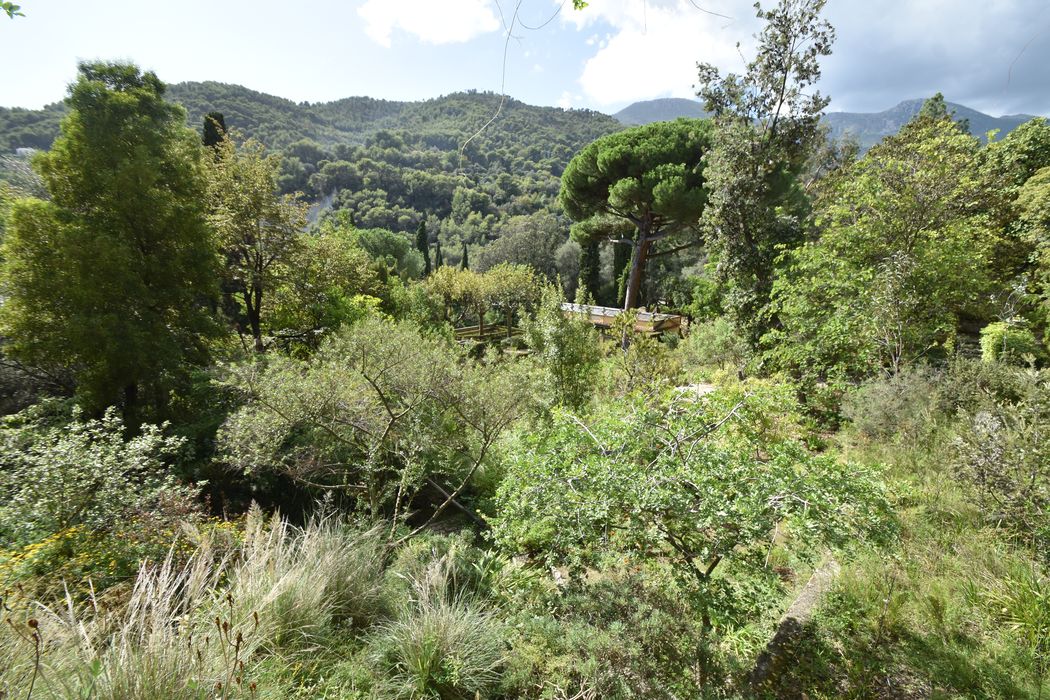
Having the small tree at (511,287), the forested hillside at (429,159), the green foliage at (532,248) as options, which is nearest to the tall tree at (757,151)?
the small tree at (511,287)

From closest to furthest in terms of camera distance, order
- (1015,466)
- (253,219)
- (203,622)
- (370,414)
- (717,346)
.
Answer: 1. (203,622)
2. (1015,466)
3. (370,414)
4. (253,219)
5. (717,346)

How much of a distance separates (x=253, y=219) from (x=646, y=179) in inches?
456

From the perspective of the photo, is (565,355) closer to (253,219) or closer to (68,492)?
(68,492)

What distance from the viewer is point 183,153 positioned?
7910mm

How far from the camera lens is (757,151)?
8.15 m

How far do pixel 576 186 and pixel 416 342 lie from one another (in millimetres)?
12000

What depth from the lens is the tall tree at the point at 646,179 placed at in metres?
13.5

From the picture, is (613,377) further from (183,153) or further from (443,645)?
(183,153)

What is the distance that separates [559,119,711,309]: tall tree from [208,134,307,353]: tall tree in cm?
1013

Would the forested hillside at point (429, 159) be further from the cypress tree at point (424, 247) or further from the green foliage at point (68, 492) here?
the green foliage at point (68, 492)

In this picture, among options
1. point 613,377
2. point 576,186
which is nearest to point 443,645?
point 613,377

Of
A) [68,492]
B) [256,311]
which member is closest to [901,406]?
[68,492]

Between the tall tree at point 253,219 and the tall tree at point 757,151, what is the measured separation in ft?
31.4

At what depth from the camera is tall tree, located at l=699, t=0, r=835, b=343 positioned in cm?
765
